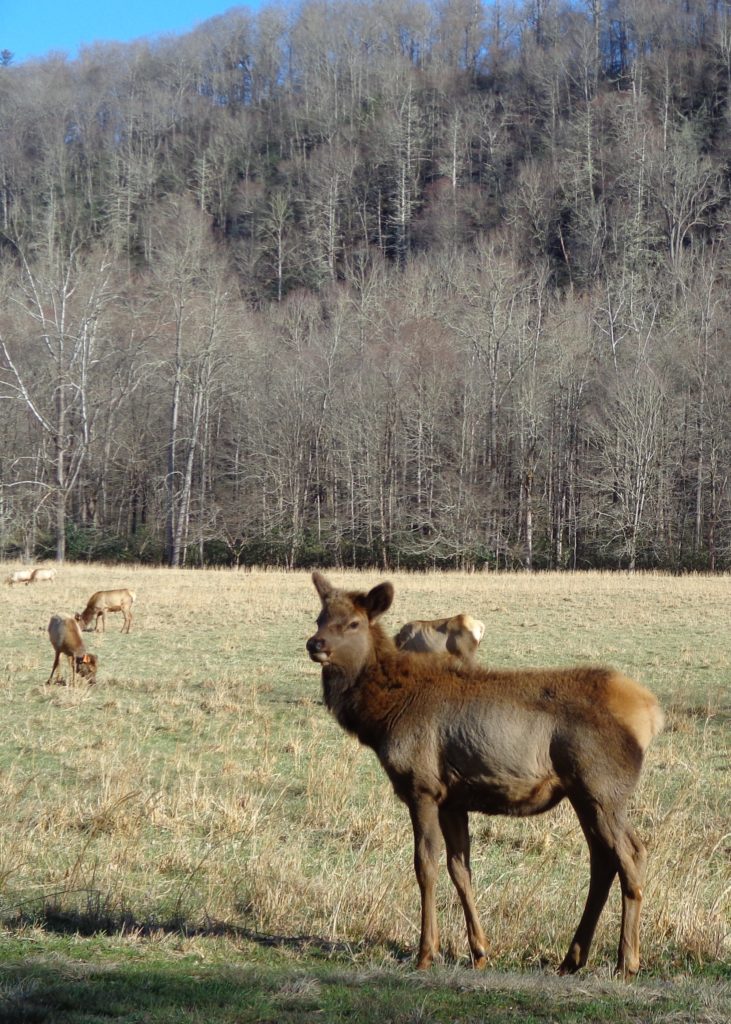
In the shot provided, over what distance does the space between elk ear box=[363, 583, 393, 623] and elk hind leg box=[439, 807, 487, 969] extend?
1.28m

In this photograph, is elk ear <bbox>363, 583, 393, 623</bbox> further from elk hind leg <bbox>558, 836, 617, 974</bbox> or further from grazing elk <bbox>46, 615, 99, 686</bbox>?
grazing elk <bbox>46, 615, 99, 686</bbox>

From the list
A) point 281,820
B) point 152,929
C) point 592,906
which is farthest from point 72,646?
point 592,906

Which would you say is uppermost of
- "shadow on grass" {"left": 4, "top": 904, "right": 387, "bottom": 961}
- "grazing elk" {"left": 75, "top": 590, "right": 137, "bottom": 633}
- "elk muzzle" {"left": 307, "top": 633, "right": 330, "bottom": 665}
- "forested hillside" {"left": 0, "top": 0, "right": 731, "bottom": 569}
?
"forested hillside" {"left": 0, "top": 0, "right": 731, "bottom": 569}

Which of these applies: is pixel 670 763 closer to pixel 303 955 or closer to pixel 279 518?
pixel 303 955

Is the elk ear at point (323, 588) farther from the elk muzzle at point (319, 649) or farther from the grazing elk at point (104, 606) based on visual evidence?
the grazing elk at point (104, 606)

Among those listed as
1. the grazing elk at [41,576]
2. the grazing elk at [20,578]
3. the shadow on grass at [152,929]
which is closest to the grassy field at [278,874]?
the shadow on grass at [152,929]

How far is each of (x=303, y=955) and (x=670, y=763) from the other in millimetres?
6738

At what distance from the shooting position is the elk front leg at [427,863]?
18.6 feet

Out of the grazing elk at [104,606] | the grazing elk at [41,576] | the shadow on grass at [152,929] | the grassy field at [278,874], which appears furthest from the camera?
the grazing elk at [41,576]

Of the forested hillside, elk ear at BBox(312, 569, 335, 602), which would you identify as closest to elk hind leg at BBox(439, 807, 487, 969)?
elk ear at BBox(312, 569, 335, 602)

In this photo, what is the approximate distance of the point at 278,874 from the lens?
7.01m

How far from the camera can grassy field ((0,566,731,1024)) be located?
4805 millimetres

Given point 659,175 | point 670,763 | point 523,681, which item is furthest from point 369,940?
point 659,175

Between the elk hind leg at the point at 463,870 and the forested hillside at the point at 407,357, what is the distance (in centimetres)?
4586
